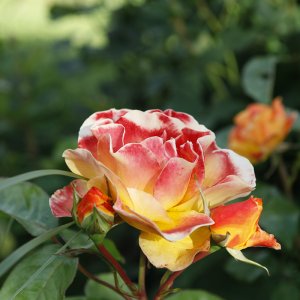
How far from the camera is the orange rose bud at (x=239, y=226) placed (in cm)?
57

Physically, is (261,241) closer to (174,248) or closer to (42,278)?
(174,248)

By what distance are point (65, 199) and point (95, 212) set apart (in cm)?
7

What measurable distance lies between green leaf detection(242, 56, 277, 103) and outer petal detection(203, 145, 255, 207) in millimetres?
721

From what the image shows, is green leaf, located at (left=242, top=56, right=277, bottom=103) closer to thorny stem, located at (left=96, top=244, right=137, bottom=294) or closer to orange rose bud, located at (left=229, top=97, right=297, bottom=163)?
orange rose bud, located at (left=229, top=97, right=297, bottom=163)

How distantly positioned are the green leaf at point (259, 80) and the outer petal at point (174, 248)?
76 centimetres

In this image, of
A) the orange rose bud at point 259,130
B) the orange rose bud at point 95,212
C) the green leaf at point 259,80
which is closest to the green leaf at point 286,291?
the orange rose bud at point 259,130

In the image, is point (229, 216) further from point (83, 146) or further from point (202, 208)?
point (83, 146)

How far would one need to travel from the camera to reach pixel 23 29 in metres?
4.70

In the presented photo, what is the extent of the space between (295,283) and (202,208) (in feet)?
2.21

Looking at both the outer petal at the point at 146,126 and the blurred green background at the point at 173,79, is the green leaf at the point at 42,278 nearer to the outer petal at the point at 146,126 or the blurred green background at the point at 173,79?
the outer petal at the point at 146,126

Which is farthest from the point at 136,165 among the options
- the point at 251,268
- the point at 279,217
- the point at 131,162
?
the point at 251,268

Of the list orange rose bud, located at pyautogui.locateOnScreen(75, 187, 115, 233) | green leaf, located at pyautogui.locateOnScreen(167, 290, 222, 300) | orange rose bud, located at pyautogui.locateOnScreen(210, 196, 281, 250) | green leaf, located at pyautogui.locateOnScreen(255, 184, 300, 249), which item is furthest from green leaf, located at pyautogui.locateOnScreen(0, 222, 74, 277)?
green leaf, located at pyautogui.locateOnScreen(255, 184, 300, 249)

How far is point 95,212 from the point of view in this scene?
542mm

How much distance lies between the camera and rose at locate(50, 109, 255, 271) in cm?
56
